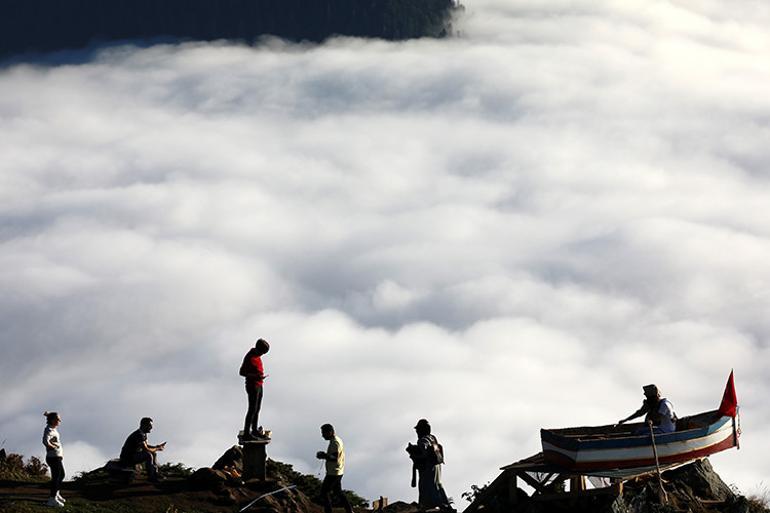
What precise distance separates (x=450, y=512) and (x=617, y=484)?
12.9ft

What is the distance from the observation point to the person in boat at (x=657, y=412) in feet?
87.3

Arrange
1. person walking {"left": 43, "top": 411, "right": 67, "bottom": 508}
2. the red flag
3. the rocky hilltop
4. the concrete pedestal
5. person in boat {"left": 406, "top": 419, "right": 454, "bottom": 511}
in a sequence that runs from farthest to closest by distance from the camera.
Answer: the red flag < the concrete pedestal < person in boat {"left": 406, "top": 419, "right": 454, "bottom": 511} < the rocky hilltop < person walking {"left": 43, "top": 411, "right": 67, "bottom": 508}

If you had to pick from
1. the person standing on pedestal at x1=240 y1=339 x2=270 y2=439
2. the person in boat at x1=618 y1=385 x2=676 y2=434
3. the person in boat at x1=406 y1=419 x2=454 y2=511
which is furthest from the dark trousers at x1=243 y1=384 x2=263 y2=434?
the person in boat at x1=618 y1=385 x2=676 y2=434

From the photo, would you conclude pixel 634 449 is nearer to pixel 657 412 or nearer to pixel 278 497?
pixel 657 412

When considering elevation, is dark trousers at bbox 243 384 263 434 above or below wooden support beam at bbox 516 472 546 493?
above

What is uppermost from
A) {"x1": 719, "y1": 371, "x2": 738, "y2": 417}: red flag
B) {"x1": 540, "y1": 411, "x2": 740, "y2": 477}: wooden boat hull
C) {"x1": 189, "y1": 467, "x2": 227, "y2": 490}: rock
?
{"x1": 719, "y1": 371, "x2": 738, "y2": 417}: red flag

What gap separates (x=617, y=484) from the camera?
25844 millimetres

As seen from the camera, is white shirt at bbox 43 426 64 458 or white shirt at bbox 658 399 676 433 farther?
white shirt at bbox 658 399 676 433

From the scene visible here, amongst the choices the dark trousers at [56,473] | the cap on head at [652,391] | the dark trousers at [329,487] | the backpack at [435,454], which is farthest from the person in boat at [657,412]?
the dark trousers at [56,473]

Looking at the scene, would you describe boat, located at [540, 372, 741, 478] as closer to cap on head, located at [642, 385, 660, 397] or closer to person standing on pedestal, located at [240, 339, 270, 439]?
cap on head, located at [642, 385, 660, 397]

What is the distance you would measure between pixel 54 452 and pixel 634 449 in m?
13.0

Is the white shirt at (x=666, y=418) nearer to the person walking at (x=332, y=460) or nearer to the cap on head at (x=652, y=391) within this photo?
the cap on head at (x=652, y=391)

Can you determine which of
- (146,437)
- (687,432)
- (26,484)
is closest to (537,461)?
(687,432)

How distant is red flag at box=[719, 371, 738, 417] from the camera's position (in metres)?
28.2
